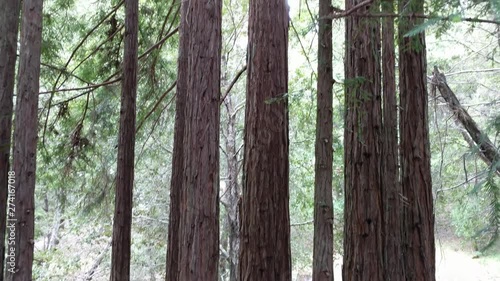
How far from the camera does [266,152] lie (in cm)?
429

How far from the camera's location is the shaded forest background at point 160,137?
24.2ft

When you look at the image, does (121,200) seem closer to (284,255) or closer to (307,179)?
(284,255)

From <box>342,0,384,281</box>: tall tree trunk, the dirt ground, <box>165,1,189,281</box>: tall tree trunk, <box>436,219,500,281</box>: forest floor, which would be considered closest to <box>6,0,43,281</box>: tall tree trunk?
<box>165,1,189,281</box>: tall tree trunk

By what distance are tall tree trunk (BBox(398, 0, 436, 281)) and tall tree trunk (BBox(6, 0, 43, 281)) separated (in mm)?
3809

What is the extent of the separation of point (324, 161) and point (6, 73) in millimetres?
2961

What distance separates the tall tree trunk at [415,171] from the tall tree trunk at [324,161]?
1.23 metres

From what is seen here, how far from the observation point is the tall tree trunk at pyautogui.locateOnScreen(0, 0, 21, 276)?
377 cm

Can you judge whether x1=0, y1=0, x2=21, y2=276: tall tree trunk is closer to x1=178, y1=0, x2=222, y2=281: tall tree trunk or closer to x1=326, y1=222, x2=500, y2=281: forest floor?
x1=178, y1=0, x2=222, y2=281: tall tree trunk

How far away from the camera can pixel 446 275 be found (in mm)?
17203

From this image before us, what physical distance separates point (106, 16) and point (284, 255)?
453cm

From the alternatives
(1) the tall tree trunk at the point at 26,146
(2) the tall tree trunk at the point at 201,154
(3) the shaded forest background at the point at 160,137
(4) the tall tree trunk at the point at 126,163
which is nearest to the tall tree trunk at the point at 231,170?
(3) the shaded forest background at the point at 160,137

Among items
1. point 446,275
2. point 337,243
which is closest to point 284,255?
point 337,243

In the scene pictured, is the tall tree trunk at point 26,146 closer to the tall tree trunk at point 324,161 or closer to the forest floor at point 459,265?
the tall tree trunk at point 324,161

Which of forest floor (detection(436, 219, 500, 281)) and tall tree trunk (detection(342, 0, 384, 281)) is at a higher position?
tall tree trunk (detection(342, 0, 384, 281))
